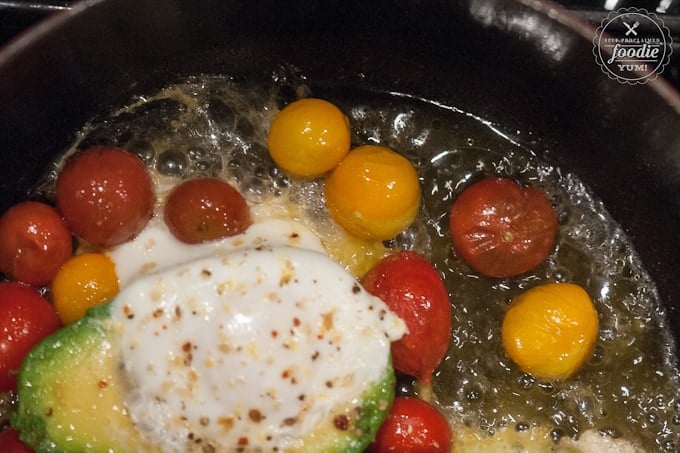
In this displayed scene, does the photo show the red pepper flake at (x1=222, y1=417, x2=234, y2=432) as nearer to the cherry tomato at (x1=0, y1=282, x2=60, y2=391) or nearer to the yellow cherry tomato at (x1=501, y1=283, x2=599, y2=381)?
the cherry tomato at (x1=0, y1=282, x2=60, y2=391)

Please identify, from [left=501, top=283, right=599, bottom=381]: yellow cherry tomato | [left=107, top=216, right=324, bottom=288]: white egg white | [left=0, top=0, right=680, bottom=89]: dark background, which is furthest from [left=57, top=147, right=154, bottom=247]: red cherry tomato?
[left=501, top=283, right=599, bottom=381]: yellow cherry tomato

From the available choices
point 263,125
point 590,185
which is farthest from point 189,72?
point 590,185

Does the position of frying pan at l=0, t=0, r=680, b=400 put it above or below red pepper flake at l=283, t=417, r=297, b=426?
above

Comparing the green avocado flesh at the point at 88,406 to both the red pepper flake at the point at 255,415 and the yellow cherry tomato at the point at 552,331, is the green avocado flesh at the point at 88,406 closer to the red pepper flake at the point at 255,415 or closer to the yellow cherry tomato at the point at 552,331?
the red pepper flake at the point at 255,415

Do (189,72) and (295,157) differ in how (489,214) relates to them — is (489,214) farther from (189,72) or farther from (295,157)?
(189,72)

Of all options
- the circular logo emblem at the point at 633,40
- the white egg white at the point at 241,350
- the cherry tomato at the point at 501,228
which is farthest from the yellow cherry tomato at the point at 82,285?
the circular logo emblem at the point at 633,40

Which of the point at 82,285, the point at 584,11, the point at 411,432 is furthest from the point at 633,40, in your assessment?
the point at 82,285

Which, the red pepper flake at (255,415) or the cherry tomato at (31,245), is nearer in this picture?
the red pepper flake at (255,415)
